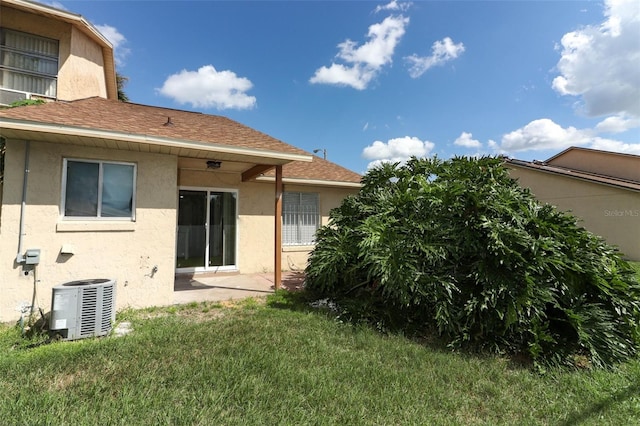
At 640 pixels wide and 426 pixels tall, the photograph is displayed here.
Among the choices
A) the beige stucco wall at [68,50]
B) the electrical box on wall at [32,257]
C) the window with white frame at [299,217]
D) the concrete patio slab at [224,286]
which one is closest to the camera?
the electrical box on wall at [32,257]

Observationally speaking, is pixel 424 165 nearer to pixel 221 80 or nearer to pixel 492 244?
pixel 492 244

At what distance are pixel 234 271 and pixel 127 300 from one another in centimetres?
357

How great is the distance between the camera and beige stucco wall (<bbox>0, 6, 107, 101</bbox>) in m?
8.70

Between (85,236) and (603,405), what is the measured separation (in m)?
7.65

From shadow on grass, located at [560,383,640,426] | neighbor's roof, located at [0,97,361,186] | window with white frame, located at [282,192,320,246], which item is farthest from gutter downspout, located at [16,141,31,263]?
shadow on grass, located at [560,383,640,426]

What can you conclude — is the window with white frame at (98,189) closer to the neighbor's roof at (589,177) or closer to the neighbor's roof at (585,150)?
the neighbor's roof at (589,177)

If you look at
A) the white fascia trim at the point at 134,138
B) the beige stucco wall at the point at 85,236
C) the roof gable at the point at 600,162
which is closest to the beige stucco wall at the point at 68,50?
the beige stucco wall at the point at 85,236

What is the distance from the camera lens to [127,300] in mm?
5656

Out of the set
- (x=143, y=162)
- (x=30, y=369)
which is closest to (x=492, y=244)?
(x=30, y=369)

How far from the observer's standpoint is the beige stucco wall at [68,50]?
8.70 metres

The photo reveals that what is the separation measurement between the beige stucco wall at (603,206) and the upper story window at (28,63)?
17.4 metres

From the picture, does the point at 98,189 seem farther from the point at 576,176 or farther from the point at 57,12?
the point at 576,176

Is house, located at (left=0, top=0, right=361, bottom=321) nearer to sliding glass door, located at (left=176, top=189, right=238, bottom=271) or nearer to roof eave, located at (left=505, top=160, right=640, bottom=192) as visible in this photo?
sliding glass door, located at (left=176, top=189, right=238, bottom=271)

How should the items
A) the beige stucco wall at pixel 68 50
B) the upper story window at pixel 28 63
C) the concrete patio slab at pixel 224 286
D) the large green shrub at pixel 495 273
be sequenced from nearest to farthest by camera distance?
1. the large green shrub at pixel 495 273
2. the concrete patio slab at pixel 224 286
3. the upper story window at pixel 28 63
4. the beige stucco wall at pixel 68 50
